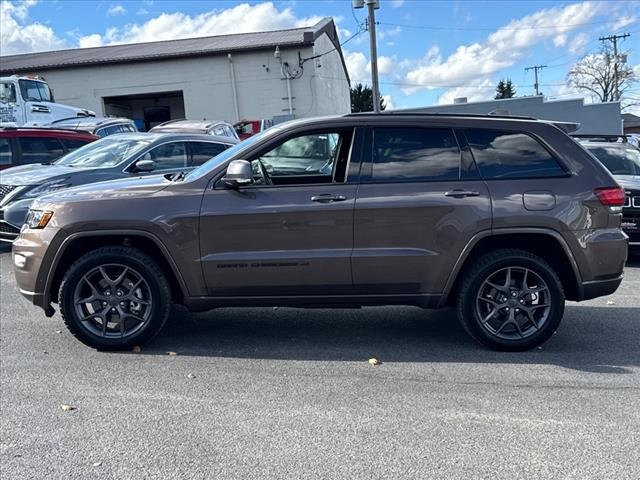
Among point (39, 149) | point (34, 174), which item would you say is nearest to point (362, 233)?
point (34, 174)

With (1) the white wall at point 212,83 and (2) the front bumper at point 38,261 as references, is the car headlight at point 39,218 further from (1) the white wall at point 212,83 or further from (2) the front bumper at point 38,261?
(1) the white wall at point 212,83

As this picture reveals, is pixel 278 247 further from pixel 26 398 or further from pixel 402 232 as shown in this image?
pixel 26 398

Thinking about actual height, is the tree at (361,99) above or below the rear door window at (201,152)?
above

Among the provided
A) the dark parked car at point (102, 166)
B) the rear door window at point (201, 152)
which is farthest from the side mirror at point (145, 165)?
the rear door window at point (201, 152)

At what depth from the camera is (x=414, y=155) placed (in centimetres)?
449

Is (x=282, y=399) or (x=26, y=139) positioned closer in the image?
(x=282, y=399)

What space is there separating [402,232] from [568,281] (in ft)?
4.74

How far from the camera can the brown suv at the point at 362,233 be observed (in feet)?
14.4

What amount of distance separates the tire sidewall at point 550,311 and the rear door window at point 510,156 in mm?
667

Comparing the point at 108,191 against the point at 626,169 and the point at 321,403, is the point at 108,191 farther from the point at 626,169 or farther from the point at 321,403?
the point at 626,169

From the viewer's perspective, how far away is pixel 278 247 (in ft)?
14.5

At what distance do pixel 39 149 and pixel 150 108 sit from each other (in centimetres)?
2480

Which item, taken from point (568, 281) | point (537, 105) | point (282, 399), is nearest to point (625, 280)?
point (568, 281)

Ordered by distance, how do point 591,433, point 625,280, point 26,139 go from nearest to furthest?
1. point 591,433
2. point 625,280
3. point 26,139
